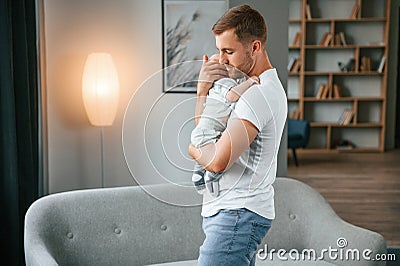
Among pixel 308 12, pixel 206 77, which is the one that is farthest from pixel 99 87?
pixel 308 12

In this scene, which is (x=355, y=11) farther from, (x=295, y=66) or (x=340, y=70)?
(x=295, y=66)

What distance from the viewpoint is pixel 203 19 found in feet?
12.3

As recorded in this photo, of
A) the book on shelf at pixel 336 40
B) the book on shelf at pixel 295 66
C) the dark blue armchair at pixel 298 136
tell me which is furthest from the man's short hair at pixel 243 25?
the book on shelf at pixel 336 40

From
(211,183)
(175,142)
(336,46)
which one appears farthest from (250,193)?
(336,46)

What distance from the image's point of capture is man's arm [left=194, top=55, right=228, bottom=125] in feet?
5.12

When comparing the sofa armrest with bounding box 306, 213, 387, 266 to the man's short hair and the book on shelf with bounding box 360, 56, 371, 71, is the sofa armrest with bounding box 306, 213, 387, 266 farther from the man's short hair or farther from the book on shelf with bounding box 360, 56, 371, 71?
the book on shelf with bounding box 360, 56, 371, 71

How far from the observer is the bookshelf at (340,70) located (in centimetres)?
849

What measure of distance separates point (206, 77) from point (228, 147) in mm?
200

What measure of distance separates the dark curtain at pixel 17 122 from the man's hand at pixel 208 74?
163 cm

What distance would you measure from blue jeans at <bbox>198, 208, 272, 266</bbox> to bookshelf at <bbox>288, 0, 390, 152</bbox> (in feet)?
23.0

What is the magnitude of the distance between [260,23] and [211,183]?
1.42ft

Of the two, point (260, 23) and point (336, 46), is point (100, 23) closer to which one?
point (260, 23)

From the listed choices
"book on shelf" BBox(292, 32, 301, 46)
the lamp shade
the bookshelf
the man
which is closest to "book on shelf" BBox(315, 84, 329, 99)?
the bookshelf

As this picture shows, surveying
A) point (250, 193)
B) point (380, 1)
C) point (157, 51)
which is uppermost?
point (380, 1)
